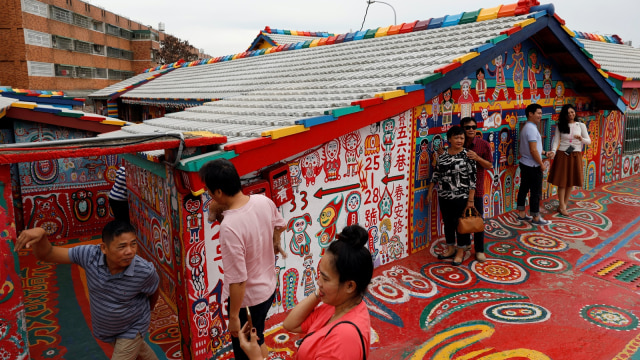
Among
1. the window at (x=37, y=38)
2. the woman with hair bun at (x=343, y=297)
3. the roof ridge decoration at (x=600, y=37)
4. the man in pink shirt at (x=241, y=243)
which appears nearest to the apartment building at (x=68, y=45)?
the window at (x=37, y=38)

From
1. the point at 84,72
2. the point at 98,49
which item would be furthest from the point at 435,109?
the point at 98,49

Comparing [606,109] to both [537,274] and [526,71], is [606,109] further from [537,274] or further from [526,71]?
[537,274]

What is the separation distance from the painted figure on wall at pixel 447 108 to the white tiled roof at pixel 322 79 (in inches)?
22.3

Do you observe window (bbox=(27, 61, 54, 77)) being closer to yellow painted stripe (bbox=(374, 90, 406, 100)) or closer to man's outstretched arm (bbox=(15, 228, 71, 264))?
yellow painted stripe (bbox=(374, 90, 406, 100))

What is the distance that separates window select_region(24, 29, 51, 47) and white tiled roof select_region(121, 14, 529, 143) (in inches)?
1317

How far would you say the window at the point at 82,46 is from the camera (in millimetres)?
42013

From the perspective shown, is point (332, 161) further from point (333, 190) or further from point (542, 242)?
point (542, 242)

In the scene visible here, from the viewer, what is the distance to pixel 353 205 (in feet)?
17.1

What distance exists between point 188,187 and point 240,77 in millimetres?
7334

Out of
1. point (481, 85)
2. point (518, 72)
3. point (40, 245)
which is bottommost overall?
point (40, 245)

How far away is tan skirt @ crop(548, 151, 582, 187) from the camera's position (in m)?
7.46

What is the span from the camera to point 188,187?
3.60 meters

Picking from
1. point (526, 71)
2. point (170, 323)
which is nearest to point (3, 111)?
point (170, 323)

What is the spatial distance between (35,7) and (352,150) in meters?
43.5
